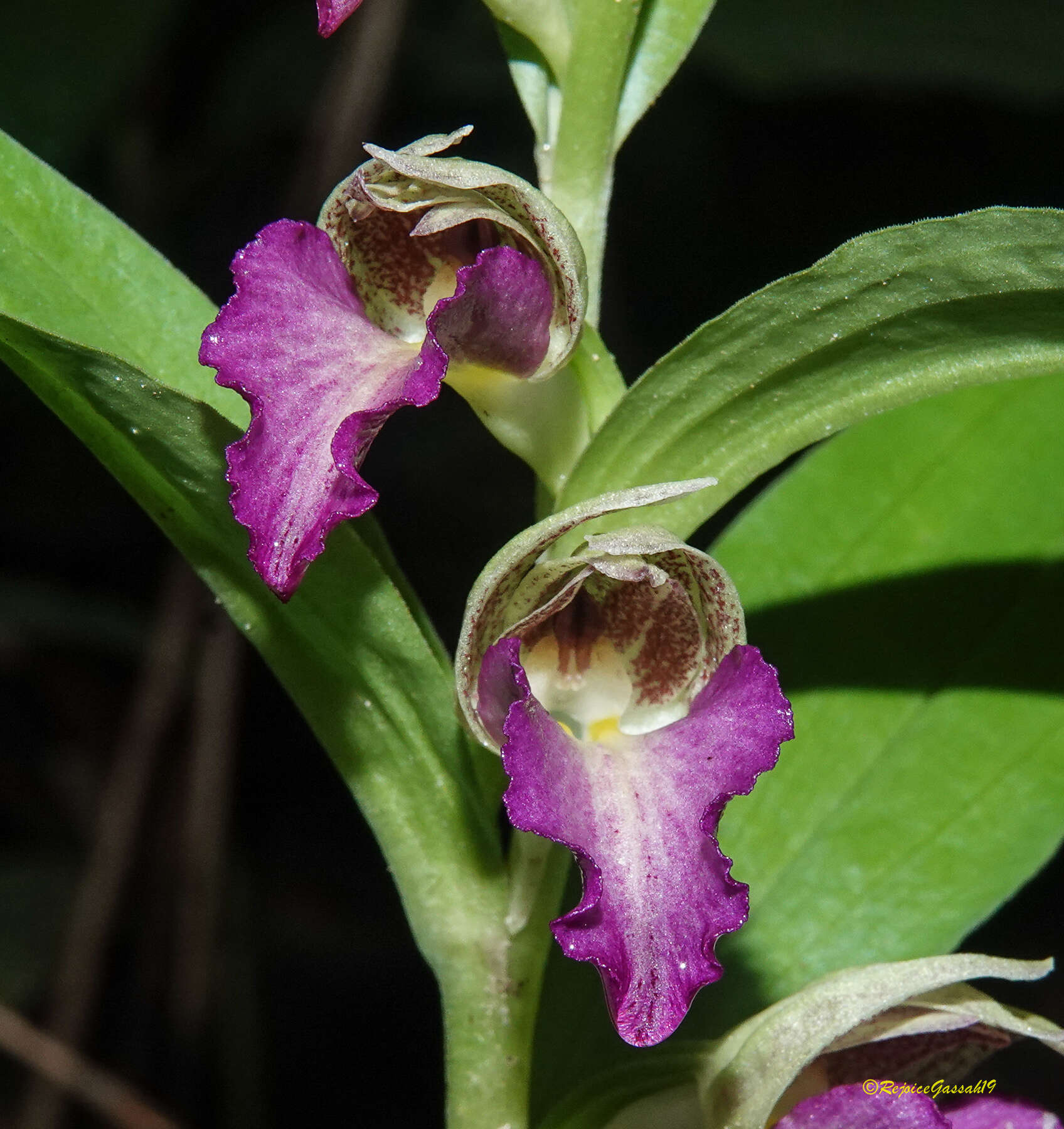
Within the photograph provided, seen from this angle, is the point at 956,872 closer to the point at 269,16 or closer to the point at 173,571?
the point at 173,571

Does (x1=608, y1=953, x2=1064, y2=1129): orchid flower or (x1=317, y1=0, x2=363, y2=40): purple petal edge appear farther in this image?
(x1=608, y1=953, x2=1064, y2=1129): orchid flower

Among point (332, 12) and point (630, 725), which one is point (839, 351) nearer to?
point (630, 725)

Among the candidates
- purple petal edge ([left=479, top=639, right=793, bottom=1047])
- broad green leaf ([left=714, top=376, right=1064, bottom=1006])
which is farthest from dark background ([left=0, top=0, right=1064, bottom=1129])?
purple petal edge ([left=479, top=639, right=793, bottom=1047])

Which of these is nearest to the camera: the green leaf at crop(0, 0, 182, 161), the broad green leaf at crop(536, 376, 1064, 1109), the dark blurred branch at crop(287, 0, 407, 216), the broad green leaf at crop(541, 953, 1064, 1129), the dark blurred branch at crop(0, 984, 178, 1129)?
the broad green leaf at crop(541, 953, 1064, 1129)

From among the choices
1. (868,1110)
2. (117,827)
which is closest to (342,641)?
(868,1110)

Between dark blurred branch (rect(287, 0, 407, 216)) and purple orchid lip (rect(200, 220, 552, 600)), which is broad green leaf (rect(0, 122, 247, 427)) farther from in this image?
dark blurred branch (rect(287, 0, 407, 216))

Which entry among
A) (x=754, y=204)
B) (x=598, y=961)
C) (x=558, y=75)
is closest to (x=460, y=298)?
(x=558, y=75)
